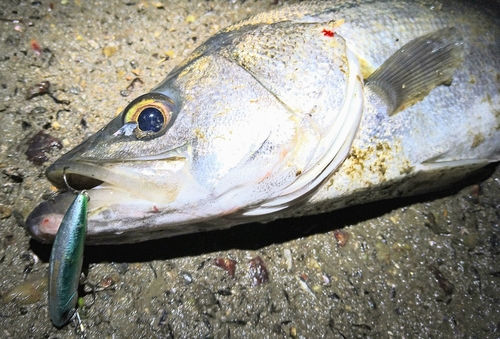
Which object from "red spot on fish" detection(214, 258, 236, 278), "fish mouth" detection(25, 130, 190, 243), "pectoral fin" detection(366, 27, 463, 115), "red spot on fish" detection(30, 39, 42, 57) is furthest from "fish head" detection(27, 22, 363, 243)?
"red spot on fish" detection(30, 39, 42, 57)

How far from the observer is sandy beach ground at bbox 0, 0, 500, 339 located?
2111 millimetres

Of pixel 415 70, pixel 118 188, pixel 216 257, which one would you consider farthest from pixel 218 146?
pixel 415 70

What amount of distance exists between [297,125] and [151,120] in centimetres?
69

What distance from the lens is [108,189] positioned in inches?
62.7

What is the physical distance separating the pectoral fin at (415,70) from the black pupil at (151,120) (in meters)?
1.10

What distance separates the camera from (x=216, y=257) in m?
2.27

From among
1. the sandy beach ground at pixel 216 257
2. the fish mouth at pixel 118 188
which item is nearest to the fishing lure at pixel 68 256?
the fish mouth at pixel 118 188

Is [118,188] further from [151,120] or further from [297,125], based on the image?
[297,125]

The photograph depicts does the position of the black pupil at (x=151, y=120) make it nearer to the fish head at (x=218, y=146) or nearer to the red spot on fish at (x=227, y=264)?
the fish head at (x=218, y=146)

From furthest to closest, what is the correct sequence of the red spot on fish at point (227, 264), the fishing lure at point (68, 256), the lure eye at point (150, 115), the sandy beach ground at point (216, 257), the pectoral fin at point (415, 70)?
the red spot on fish at point (227, 264) → the sandy beach ground at point (216, 257) → the pectoral fin at point (415, 70) → the lure eye at point (150, 115) → the fishing lure at point (68, 256)

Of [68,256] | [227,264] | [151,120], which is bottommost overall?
[227,264]

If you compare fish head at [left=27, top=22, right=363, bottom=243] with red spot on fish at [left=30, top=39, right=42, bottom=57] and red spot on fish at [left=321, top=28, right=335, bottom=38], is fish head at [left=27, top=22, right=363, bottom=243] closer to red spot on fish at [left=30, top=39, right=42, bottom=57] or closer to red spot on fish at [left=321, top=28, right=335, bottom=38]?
red spot on fish at [left=321, top=28, right=335, bottom=38]

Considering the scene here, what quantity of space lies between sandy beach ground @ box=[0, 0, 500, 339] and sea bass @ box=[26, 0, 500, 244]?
15.7 inches

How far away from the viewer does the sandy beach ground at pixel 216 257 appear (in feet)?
6.93
